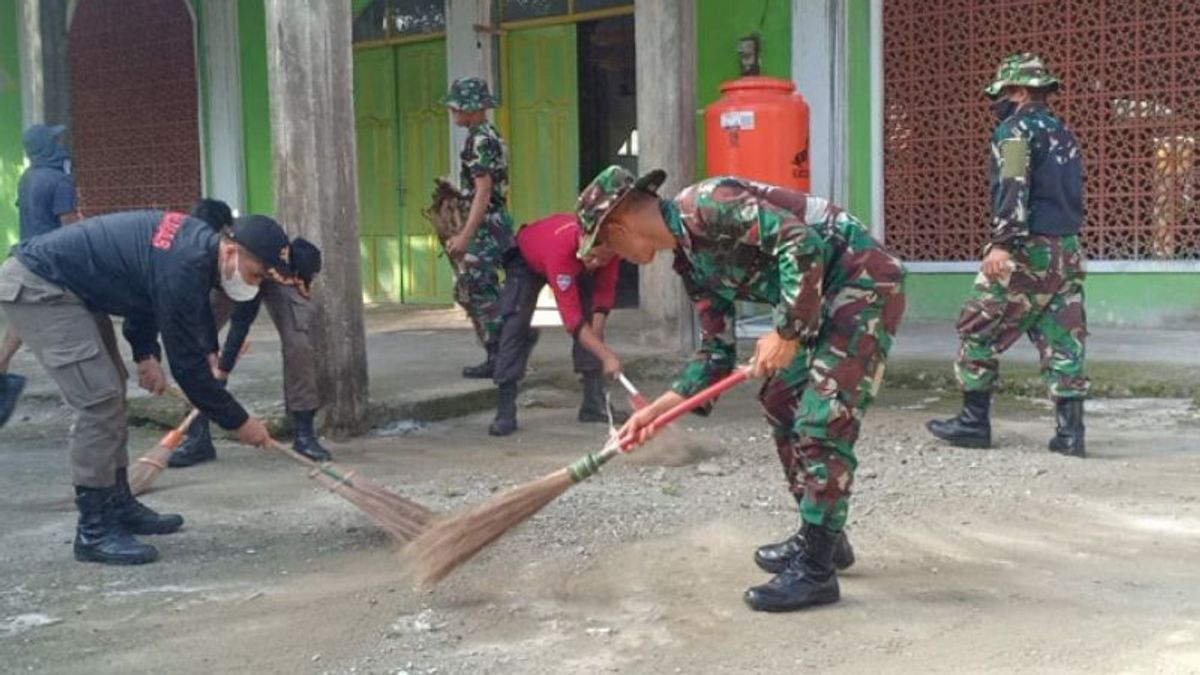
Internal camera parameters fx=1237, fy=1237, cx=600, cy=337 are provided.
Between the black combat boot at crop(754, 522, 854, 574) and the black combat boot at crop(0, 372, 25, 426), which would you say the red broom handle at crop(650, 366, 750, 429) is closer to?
the black combat boot at crop(754, 522, 854, 574)

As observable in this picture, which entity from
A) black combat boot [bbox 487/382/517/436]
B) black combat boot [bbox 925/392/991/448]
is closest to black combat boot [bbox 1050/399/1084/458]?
black combat boot [bbox 925/392/991/448]

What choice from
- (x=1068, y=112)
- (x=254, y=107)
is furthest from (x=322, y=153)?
(x=254, y=107)

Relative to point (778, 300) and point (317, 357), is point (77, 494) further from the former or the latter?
point (778, 300)

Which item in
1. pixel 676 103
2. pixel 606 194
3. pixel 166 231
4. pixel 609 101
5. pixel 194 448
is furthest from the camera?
pixel 609 101

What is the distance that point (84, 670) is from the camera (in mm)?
3314

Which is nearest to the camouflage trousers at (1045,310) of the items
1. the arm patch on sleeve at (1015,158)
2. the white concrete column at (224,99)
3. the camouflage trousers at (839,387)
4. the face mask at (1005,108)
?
the arm patch on sleeve at (1015,158)

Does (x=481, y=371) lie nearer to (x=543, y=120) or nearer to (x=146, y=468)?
(x=146, y=468)

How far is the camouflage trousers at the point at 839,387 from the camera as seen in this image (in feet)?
11.6

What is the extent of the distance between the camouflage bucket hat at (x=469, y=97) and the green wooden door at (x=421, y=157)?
4108mm

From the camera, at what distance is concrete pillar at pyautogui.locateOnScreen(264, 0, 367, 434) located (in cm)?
582

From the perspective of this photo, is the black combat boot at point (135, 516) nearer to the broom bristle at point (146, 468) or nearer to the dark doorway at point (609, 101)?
the broom bristle at point (146, 468)

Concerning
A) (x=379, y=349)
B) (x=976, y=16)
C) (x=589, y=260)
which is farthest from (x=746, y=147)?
(x=589, y=260)

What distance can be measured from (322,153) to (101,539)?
2.27m

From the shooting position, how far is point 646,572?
157 inches
